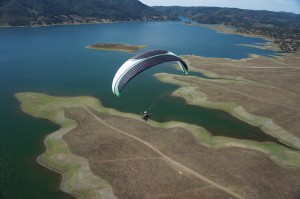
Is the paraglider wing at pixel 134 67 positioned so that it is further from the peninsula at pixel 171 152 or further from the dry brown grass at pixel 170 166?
the peninsula at pixel 171 152

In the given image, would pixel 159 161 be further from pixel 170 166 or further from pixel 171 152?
pixel 171 152

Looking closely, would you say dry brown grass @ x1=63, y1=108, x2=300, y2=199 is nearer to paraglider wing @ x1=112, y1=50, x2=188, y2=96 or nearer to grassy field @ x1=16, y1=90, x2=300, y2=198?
grassy field @ x1=16, y1=90, x2=300, y2=198

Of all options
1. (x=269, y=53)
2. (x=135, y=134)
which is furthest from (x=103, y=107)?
(x=269, y=53)

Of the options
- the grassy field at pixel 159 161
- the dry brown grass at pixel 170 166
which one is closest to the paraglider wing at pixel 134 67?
the dry brown grass at pixel 170 166

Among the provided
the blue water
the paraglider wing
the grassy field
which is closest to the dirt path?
the grassy field

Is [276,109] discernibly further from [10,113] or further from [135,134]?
[10,113]

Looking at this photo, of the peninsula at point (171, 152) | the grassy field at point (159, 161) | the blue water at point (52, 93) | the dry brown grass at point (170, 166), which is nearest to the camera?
the dry brown grass at point (170, 166)

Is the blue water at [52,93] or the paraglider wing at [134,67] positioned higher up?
the paraglider wing at [134,67]

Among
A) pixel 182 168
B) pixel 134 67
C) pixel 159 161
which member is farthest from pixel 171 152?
pixel 134 67

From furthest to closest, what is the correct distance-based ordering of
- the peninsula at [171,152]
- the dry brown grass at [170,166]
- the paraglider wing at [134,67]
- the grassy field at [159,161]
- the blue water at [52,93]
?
1. the paraglider wing at [134,67]
2. the blue water at [52,93]
3. the peninsula at [171,152]
4. the grassy field at [159,161]
5. the dry brown grass at [170,166]
